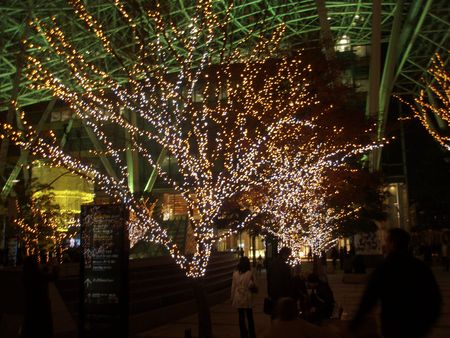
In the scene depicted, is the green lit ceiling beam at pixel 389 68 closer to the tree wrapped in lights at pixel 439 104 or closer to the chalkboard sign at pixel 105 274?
the tree wrapped in lights at pixel 439 104

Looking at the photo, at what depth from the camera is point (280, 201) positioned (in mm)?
18406

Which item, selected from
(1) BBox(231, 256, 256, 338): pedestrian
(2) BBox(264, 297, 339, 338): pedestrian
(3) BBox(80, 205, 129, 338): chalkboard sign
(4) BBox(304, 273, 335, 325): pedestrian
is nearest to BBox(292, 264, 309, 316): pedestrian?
(4) BBox(304, 273, 335, 325): pedestrian

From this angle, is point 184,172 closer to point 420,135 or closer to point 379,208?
point 379,208

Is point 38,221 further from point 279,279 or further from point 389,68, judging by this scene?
point 389,68

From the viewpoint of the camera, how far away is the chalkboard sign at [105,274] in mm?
7574

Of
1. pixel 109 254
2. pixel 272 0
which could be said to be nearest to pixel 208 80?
pixel 109 254

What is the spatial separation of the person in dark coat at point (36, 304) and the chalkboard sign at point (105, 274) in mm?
726

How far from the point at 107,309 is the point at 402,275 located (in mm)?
4883

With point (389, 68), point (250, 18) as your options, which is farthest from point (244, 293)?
point (250, 18)

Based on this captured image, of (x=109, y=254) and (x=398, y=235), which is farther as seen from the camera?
(x=109, y=254)

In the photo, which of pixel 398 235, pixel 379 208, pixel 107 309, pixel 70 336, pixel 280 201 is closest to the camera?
pixel 398 235

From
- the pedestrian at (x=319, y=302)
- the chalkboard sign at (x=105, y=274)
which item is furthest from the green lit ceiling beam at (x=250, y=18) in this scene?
the chalkboard sign at (x=105, y=274)

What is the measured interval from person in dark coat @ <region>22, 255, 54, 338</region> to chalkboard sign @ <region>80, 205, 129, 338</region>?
0.73 meters

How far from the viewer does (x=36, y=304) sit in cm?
815
